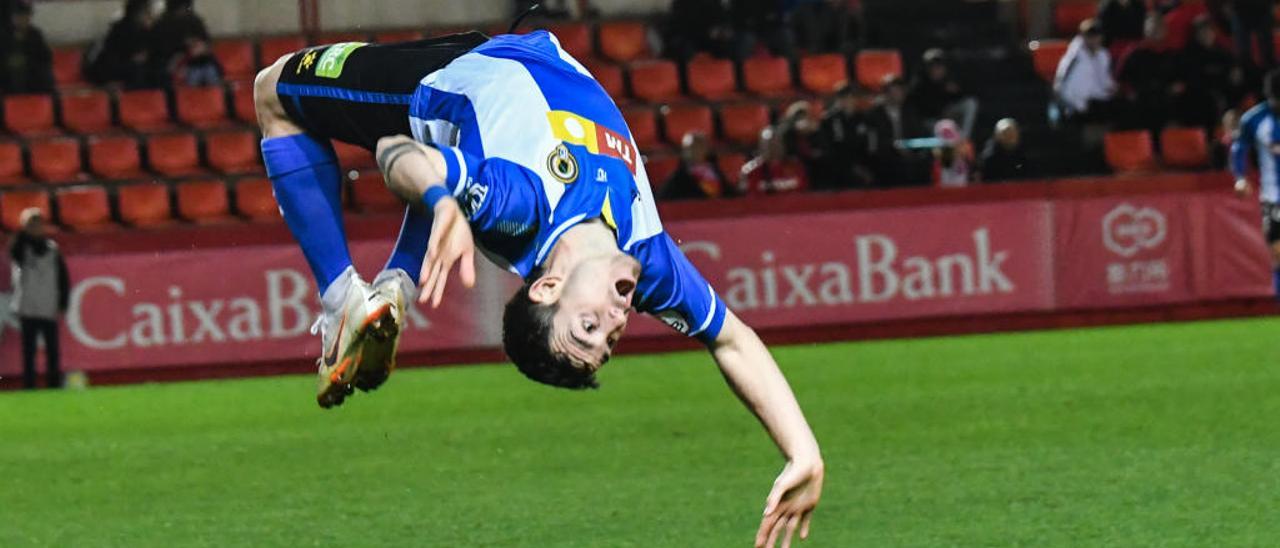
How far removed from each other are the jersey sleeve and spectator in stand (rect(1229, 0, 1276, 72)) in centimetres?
1711

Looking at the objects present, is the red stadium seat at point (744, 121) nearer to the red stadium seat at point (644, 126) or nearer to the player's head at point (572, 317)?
the red stadium seat at point (644, 126)

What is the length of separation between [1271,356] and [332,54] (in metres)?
9.63

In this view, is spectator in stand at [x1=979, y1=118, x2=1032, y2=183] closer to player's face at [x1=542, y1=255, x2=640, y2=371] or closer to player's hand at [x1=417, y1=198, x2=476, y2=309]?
player's face at [x1=542, y1=255, x2=640, y2=371]

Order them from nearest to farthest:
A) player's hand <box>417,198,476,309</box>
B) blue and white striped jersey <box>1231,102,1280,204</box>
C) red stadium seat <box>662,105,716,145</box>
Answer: player's hand <box>417,198,476,309</box>, blue and white striped jersey <box>1231,102,1280,204</box>, red stadium seat <box>662,105,716,145</box>

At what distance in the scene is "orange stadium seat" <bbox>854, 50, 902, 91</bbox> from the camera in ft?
74.1

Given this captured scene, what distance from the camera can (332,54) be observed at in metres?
6.95

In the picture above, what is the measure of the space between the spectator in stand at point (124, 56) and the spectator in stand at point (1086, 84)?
8.86m

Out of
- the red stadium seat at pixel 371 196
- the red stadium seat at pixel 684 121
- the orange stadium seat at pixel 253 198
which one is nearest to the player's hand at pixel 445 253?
the red stadium seat at pixel 371 196

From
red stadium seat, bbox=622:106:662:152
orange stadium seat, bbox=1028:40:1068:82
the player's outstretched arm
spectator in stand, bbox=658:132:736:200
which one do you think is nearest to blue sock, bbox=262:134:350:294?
the player's outstretched arm

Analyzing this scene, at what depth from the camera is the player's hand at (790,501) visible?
20.6 feet

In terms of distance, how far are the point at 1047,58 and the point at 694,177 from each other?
6.71m

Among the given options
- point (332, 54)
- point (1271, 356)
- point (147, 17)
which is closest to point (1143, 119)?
point (1271, 356)

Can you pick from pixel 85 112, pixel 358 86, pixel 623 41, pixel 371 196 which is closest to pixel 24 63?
pixel 85 112

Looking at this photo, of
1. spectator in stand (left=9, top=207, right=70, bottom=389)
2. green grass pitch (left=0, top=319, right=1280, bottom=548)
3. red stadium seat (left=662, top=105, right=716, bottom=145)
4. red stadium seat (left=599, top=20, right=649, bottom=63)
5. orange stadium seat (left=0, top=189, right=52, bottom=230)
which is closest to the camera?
green grass pitch (left=0, top=319, right=1280, bottom=548)
